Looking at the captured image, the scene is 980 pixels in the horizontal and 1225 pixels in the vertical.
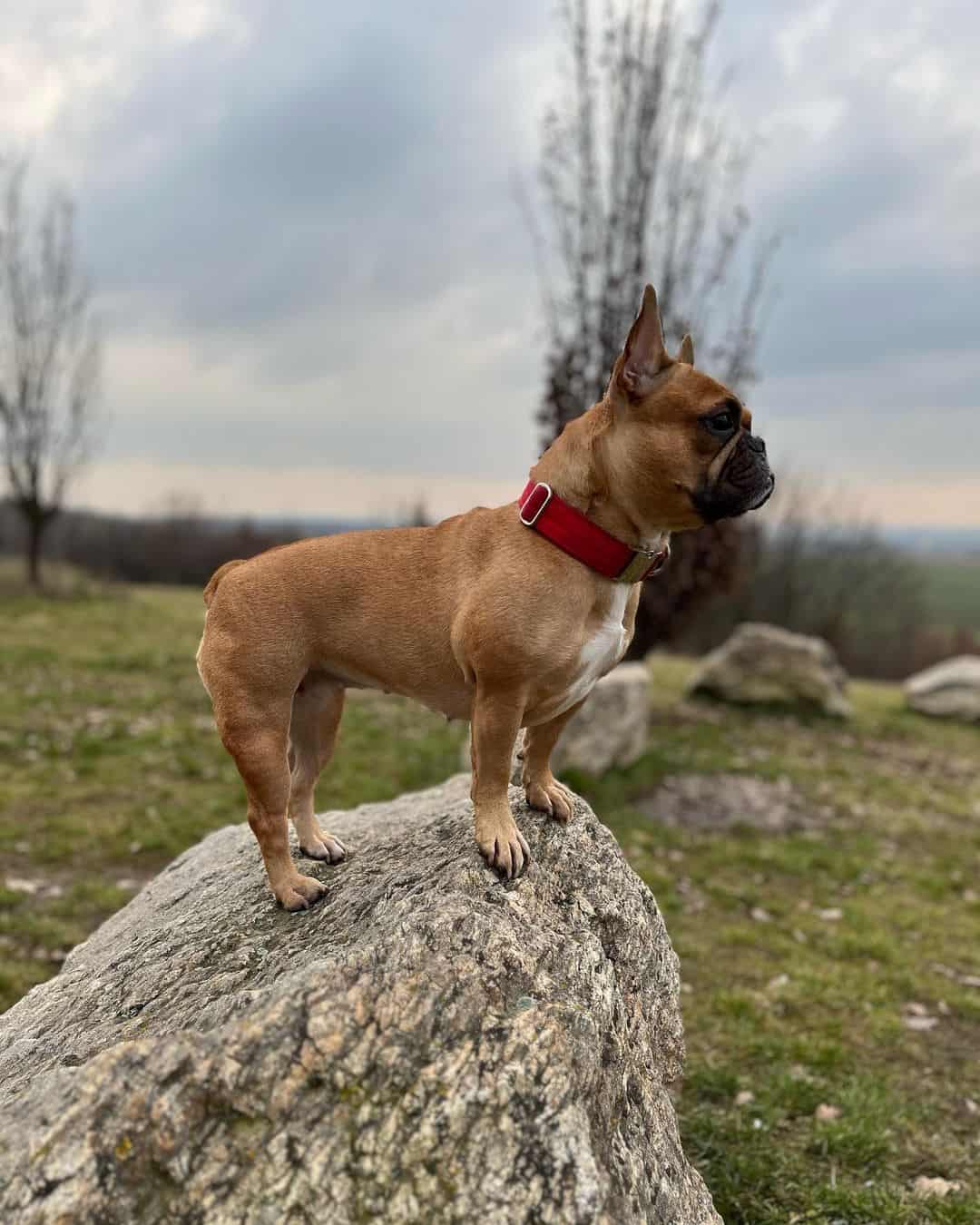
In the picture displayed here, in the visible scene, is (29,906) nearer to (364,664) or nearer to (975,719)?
(364,664)

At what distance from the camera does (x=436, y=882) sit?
3297 mm

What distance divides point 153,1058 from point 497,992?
983 mm

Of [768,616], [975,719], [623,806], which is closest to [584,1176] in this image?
[623,806]

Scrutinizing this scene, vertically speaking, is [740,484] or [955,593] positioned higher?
[740,484]

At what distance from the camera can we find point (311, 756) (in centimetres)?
414

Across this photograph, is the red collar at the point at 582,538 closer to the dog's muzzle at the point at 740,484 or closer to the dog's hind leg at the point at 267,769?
the dog's muzzle at the point at 740,484

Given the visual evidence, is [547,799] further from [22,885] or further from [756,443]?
[22,885]

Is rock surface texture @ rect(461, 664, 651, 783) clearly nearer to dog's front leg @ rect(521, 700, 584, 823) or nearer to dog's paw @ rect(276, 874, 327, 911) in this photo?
dog's front leg @ rect(521, 700, 584, 823)

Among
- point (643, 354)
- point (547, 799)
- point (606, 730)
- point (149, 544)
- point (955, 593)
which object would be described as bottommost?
point (955, 593)

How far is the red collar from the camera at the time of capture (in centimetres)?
329

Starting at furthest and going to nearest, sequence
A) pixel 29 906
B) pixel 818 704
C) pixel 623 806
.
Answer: pixel 818 704 → pixel 623 806 → pixel 29 906

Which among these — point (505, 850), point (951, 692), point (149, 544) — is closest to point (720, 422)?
point (505, 850)

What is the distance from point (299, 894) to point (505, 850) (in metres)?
0.88

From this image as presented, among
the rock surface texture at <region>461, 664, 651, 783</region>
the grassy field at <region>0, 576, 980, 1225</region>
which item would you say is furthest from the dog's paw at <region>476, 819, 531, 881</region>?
the rock surface texture at <region>461, 664, 651, 783</region>
